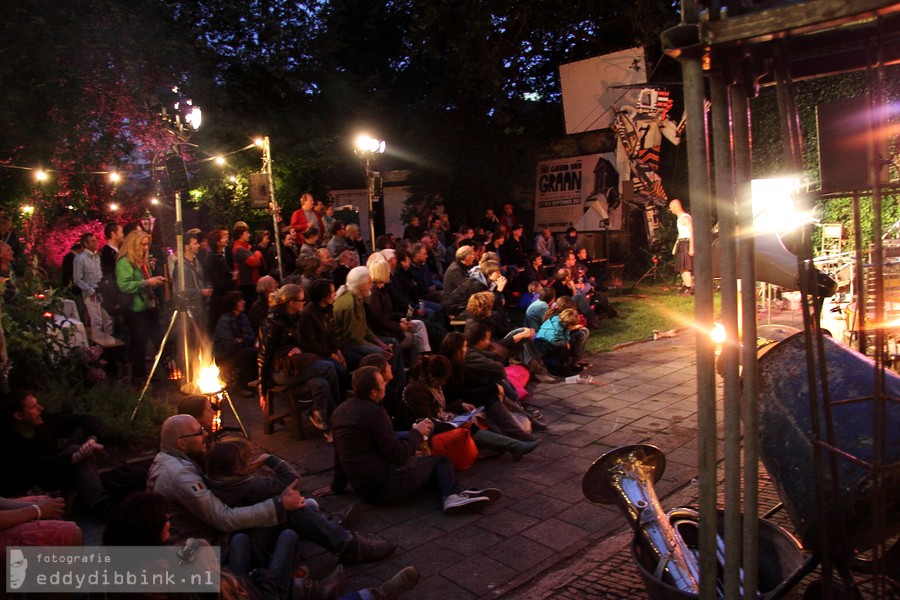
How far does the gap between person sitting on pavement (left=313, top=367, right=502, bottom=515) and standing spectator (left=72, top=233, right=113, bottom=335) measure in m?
5.73

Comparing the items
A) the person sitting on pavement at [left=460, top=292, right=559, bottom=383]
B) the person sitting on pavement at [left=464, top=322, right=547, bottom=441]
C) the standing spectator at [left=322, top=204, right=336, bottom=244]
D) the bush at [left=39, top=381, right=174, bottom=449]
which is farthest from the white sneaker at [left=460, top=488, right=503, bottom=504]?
the standing spectator at [left=322, top=204, right=336, bottom=244]

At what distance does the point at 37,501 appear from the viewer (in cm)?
408

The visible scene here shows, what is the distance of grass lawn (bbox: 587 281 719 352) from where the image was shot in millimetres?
11203

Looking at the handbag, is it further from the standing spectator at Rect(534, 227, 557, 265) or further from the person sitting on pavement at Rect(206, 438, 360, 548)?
the standing spectator at Rect(534, 227, 557, 265)

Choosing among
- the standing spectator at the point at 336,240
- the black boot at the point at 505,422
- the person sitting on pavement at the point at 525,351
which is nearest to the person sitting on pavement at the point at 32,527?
the black boot at the point at 505,422

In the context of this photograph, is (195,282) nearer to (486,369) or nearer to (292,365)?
(292,365)

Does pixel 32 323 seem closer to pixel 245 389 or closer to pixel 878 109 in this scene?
pixel 245 389

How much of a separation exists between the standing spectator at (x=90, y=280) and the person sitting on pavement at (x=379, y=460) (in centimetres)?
573

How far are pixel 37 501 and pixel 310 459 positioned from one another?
2458mm

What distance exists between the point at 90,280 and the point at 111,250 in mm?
489

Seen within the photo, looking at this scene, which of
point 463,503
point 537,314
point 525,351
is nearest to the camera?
point 463,503

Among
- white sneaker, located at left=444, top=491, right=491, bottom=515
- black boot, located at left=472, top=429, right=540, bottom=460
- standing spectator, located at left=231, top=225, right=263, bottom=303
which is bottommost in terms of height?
white sneaker, located at left=444, top=491, right=491, bottom=515

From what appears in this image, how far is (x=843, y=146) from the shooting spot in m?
2.95

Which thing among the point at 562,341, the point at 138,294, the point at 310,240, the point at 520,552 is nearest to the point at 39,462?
the point at 520,552
